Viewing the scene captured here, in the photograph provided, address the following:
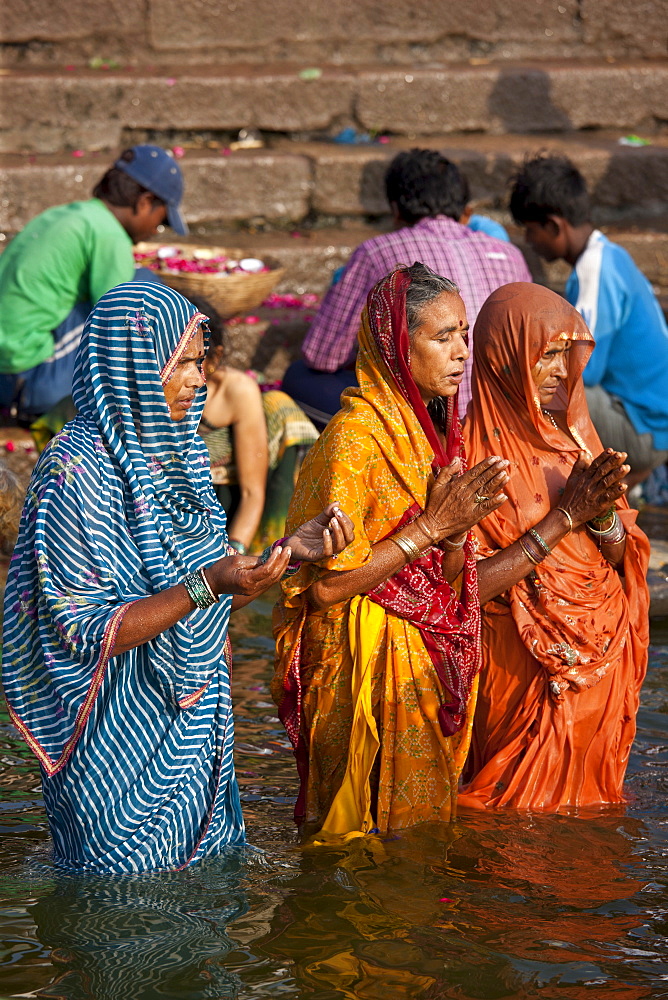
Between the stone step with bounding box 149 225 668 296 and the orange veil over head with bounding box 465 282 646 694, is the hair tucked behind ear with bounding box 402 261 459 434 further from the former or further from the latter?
the stone step with bounding box 149 225 668 296

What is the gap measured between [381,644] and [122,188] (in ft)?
12.2

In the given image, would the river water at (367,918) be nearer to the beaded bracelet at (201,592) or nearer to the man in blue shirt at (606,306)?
the beaded bracelet at (201,592)

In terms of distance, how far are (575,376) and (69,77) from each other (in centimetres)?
597

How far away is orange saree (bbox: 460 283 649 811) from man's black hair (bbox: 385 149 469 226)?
2.11 meters

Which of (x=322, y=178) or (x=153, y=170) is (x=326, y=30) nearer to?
(x=322, y=178)

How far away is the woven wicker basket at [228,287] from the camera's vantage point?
6883 millimetres

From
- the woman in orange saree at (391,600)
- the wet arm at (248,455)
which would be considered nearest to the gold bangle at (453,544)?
the woman in orange saree at (391,600)

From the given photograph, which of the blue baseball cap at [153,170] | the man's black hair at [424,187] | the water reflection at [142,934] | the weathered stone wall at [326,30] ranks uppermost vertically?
the weathered stone wall at [326,30]

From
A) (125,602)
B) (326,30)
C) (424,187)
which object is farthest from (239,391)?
(326,30)

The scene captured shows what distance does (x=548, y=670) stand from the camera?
3.92 meters

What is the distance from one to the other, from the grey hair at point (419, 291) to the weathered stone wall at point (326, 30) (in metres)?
6.43

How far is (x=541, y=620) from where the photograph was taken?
3934 millimetres

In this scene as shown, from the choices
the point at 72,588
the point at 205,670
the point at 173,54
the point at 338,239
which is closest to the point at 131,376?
the point at 72,588

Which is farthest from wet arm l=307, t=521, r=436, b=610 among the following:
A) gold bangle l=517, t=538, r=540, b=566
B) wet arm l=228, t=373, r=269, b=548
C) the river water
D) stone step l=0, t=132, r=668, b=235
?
stone step l=0, t=132, r=668, b=235
